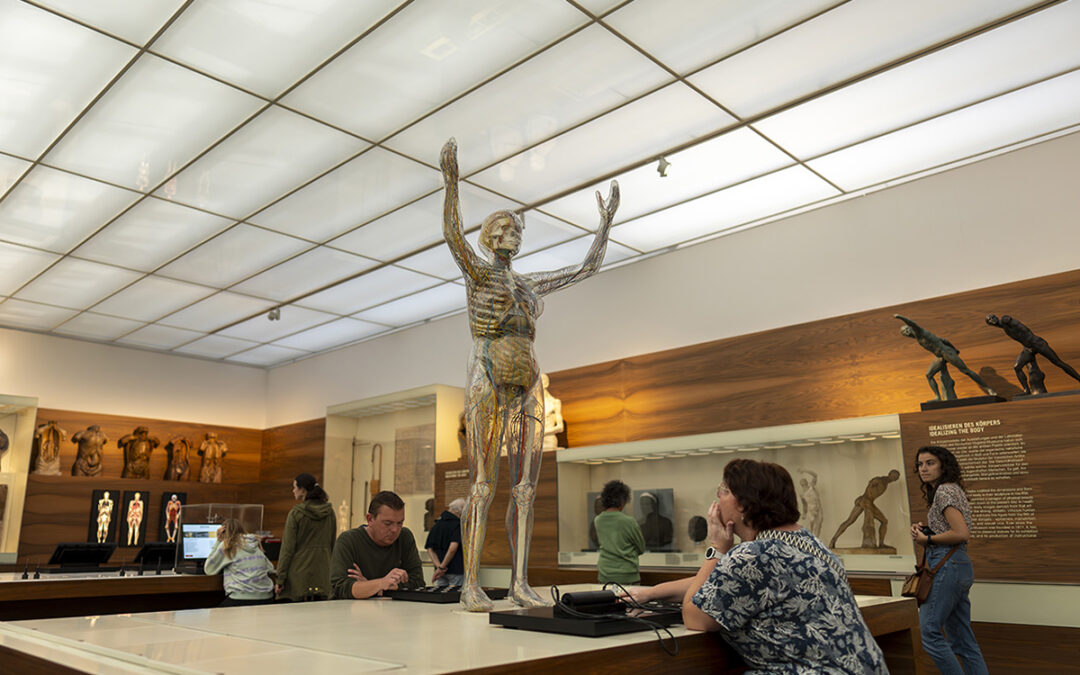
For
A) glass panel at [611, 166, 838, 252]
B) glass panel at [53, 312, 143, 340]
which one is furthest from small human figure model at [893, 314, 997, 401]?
glass panel at [53, 312, 143, 340]

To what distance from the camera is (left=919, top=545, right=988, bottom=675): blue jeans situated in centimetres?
381

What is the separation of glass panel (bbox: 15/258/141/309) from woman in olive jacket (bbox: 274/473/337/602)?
405cm

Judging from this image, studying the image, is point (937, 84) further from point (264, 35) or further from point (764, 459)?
point (264, 35)

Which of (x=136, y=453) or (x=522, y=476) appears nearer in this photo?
(x=522, y=476)

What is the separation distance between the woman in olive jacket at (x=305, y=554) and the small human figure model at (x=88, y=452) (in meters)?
5.77

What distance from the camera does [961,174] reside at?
5395mm

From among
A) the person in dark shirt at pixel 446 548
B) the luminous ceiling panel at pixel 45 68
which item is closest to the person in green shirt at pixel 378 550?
the person in dark shirt at pixel 446 548

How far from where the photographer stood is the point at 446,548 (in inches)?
217

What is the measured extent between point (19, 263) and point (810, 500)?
716cm

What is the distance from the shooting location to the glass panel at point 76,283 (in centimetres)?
718

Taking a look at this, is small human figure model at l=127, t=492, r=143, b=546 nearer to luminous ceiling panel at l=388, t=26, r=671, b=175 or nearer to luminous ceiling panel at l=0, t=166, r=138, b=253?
luminous ceiling panel at l=0, t=166, r=138, b=253

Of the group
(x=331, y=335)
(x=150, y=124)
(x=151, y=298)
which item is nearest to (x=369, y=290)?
(x=331, y=335)

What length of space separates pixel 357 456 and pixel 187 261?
306 centimetres

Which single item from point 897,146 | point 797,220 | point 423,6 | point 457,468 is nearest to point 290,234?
point 457,468
